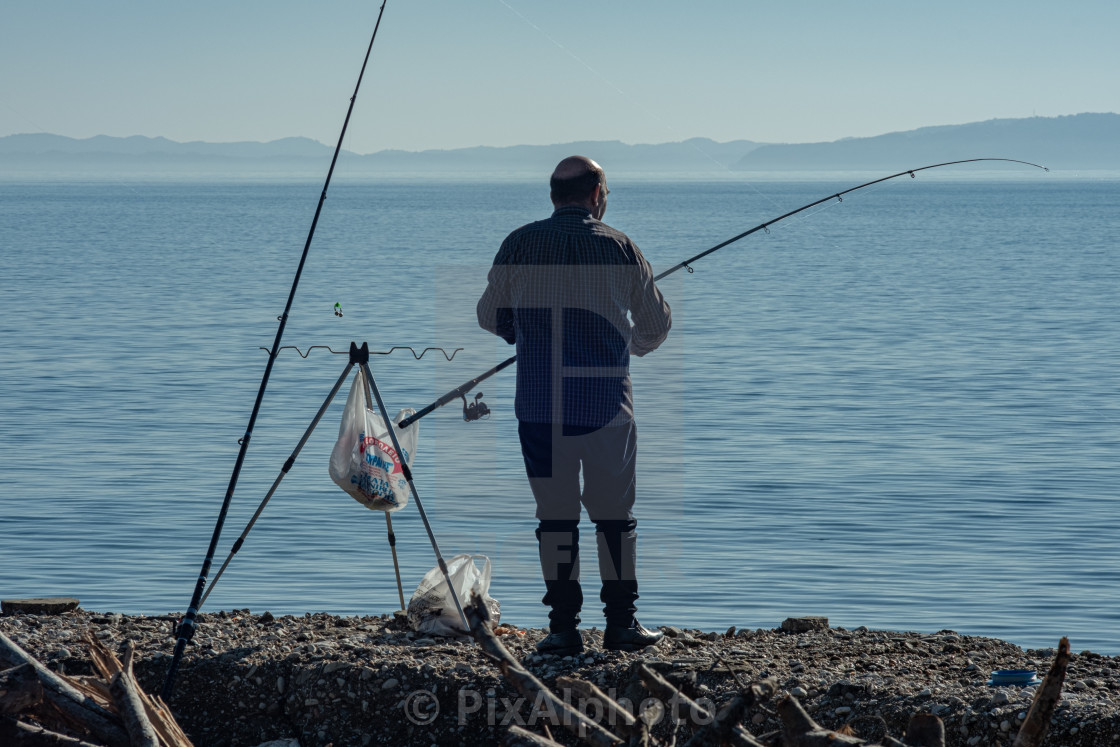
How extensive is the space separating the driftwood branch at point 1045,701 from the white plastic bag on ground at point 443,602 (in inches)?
95.5

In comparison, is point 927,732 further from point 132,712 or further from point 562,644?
point 132,712

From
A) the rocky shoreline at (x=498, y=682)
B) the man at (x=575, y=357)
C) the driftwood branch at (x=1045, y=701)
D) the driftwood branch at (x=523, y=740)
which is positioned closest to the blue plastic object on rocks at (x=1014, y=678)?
the rocky shoreline at (x=498, y=682)

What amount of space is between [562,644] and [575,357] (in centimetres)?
102

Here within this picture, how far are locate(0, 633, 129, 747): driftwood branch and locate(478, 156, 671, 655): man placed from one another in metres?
1.59

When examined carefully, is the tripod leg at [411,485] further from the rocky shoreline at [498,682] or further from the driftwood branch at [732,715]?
the driftwood branch at [732,715]

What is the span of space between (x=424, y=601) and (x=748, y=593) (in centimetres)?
254

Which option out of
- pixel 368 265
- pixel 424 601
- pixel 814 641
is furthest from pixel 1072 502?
pixel 368 265

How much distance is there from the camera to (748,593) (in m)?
7.16

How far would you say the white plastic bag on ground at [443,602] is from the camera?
5.11 m

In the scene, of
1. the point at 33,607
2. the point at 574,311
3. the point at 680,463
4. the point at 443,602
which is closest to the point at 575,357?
the point at 574,311

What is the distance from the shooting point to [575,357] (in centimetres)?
453

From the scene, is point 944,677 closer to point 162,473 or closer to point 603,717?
→ point 603,717

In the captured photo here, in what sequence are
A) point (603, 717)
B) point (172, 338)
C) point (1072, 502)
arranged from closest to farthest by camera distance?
point (603, 717) < point (1072, 502) < point (172, 338)

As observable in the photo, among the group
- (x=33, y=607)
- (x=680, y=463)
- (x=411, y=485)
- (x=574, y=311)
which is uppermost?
(x=574, y=311)
